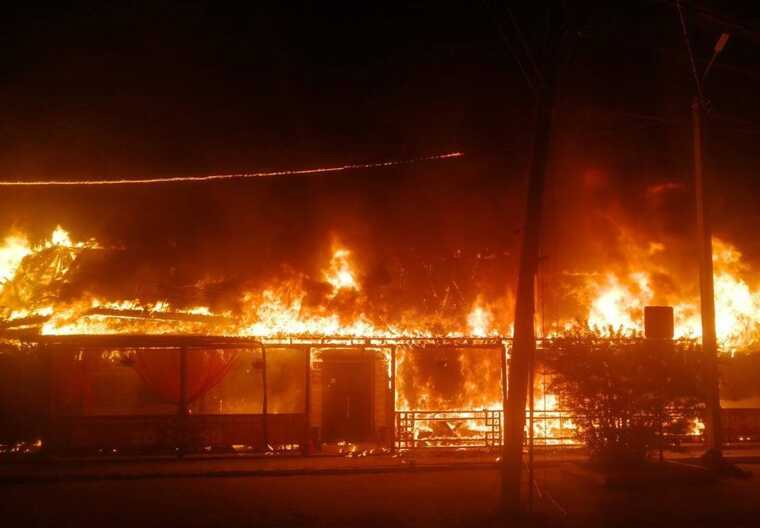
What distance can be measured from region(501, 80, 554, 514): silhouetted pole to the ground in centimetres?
75

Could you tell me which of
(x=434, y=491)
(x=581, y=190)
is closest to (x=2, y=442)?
(x=434, y=491)

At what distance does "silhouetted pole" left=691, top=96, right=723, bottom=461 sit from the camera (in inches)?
520

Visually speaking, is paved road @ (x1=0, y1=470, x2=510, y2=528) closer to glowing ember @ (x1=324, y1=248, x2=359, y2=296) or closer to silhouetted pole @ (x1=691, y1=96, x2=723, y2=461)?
silhouetted pole @ (x1=691, y1=96, x2=723, y2=461)

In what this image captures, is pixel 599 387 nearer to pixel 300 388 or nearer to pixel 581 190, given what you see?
pixel 300 388

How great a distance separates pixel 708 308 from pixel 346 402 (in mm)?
9611

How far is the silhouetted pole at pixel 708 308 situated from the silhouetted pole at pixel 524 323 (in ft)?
20.0

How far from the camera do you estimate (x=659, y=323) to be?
45.0 ft

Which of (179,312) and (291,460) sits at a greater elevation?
(179,312)

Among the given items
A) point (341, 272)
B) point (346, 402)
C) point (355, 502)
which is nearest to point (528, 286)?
point (355, 502)

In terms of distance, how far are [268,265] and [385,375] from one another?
236 inches

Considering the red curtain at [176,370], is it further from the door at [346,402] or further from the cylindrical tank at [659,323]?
the cylindrical tank at [659,323]

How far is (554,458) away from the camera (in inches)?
600

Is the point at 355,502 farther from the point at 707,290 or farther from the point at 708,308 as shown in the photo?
the point at 707,290

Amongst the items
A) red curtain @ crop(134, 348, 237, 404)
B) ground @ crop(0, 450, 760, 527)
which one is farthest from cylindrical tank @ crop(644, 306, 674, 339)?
red curtain @ crop(134, 348, 237, 404)
